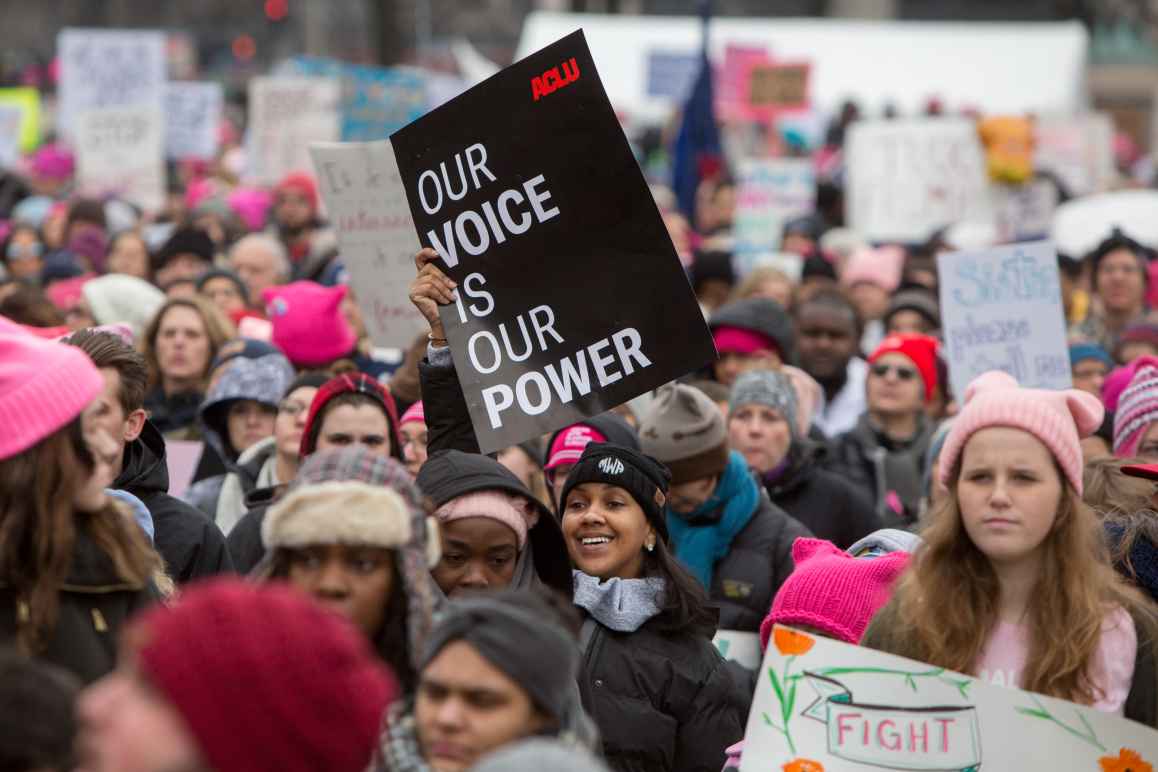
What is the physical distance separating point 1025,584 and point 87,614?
5.78 feet

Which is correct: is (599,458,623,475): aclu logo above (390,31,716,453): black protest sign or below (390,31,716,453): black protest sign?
below

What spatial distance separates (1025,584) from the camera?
3910 mm

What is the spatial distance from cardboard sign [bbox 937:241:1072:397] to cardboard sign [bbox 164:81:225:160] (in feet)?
35.9

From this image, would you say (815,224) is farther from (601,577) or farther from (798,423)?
(601,577)

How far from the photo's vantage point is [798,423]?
7.49 metres

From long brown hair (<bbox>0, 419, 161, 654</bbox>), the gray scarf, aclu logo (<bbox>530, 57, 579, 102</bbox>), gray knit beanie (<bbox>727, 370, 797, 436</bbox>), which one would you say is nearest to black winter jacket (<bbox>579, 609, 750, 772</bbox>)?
the gray scarf

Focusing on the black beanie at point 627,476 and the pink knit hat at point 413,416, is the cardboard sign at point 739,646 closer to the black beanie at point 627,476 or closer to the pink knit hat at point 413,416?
the black beanie at point 627,476

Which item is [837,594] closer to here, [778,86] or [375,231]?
[375,231]

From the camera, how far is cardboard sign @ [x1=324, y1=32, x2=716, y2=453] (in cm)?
497

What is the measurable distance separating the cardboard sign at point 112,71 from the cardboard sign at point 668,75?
7144mm

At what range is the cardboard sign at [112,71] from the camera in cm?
→ 1688

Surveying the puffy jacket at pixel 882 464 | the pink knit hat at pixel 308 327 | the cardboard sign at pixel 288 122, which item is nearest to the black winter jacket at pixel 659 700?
the puffy jacket at pixel 882 464

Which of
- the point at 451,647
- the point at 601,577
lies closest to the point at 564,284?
the point at 601,577

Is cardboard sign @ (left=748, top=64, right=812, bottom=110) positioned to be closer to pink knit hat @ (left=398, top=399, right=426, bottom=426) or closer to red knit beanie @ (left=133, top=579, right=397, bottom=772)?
pink knit hat @ (left=398, top=399, right=426, bottom=426)
